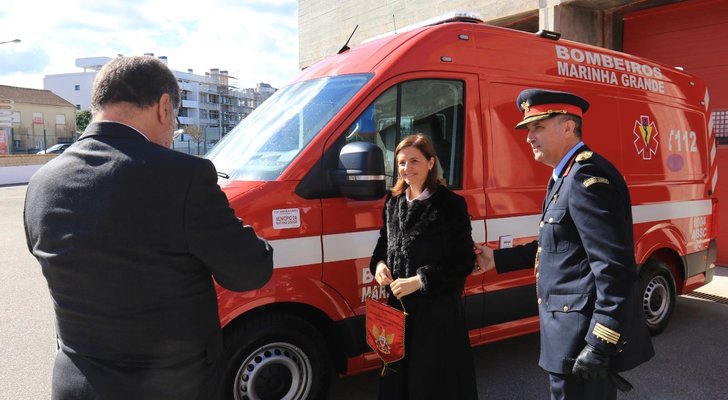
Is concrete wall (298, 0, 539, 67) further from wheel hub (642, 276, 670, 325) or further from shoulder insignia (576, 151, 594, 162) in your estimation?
shoulder insignia (576, 151, 594, 162)

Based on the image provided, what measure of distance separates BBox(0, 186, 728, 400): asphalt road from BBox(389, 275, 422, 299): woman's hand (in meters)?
1.53

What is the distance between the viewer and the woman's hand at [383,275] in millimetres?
2771

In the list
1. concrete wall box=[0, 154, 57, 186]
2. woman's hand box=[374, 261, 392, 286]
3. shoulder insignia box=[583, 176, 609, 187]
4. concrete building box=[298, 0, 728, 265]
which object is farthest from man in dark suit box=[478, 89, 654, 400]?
concrete wall box=[0, 154, 57, 186]

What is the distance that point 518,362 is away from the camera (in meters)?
4.48

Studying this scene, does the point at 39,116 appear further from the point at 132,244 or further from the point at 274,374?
the point at 132,244

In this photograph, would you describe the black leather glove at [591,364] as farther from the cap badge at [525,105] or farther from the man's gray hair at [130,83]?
the man's gray hair at [130,83]

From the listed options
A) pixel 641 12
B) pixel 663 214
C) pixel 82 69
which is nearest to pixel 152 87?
pixel 663 214

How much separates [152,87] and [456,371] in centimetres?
196

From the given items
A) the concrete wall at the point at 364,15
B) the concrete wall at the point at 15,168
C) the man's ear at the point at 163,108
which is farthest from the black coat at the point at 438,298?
the concrete wall at the point at 15,168

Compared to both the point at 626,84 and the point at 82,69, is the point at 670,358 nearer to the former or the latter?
the point at 626,84

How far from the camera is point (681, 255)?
507 centimetres

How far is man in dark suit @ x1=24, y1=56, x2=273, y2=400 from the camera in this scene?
1456mm

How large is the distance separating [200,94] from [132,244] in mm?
105694

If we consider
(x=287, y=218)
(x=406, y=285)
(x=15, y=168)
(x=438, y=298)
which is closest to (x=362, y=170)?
(x=287, y=218)
